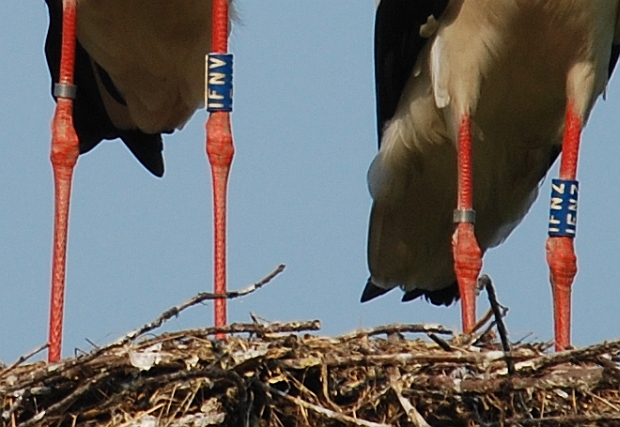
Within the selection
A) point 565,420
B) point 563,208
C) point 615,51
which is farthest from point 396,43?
point 565,420

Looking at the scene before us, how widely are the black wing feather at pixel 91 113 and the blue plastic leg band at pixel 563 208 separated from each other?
2.56 metres

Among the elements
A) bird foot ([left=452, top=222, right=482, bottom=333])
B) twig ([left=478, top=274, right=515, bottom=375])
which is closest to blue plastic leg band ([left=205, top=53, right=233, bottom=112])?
bird foot ([left=452, top=222, right=482, bottom=333])

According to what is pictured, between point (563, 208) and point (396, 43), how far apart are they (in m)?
1.17

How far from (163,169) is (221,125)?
1.94m

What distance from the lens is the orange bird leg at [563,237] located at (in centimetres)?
927

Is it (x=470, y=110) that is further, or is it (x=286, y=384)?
(x=470, y=110)

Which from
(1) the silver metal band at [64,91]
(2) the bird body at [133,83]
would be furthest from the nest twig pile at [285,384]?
(1) the silver metal band at [64,91]

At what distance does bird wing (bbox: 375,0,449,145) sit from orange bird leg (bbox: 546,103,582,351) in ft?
2.80

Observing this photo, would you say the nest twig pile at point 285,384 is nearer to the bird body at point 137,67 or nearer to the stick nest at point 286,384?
the stick nest at point 286,384

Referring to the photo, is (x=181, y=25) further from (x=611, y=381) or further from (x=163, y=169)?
(x=611, y=381)

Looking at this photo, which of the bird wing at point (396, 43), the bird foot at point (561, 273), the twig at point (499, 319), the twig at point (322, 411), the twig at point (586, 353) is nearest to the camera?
the twig at point (499, 319)

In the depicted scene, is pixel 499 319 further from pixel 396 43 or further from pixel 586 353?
pixel 396 43

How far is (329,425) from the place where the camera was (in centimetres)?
783

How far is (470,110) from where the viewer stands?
953 centimetres
